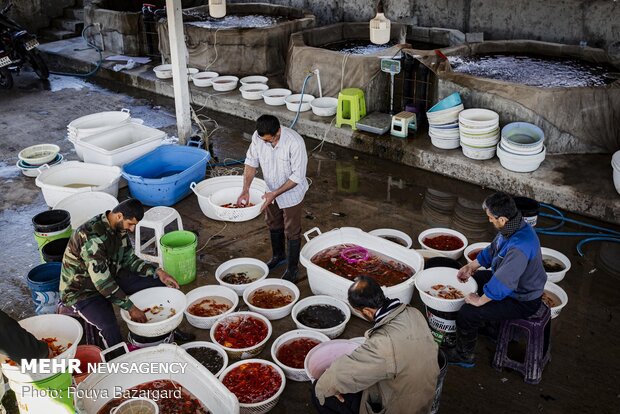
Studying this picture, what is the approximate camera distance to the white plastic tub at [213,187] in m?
6.72

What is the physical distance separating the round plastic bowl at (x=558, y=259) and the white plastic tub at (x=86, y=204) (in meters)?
4.43

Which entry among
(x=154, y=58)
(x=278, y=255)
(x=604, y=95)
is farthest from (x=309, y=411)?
(x=154, y=58)

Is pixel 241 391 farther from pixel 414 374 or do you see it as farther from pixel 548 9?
pixel 548 9

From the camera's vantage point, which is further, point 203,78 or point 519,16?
point 203,78

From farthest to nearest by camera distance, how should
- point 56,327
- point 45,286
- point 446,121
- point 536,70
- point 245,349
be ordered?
1. point 536,70
2. point 446,121
3. point 45,286
4. point 245,349
5. point 56,327

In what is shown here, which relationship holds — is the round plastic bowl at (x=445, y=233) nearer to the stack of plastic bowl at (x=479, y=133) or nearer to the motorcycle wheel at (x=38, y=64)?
the stack of plastic bowl at (x=479, y=133)

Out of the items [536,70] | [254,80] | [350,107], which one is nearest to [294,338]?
[350,107]

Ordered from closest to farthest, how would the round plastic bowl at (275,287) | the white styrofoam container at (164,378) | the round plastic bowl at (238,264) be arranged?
1. the white styrofoam container at (164,378)
2. the round plastic bowl at (275,287)
3. the round plastic bowl at (238,264)

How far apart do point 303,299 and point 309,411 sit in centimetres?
111

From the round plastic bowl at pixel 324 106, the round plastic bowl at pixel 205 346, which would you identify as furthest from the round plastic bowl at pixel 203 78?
the round plastic bowl at pixel 205 346

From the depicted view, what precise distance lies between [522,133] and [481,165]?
656mm

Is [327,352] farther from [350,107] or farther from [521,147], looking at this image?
[350,107]

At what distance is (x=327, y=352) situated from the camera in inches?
171

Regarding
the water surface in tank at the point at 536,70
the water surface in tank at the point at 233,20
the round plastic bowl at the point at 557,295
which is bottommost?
the round plastic bowl at the point at 557,295
